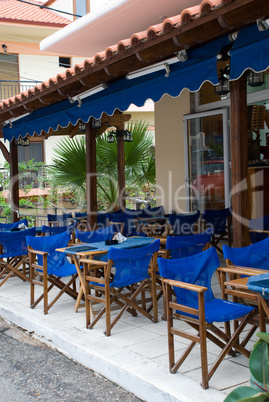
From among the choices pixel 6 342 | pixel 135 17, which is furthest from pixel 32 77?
pixel 6 342

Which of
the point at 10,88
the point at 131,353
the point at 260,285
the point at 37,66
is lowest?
the point at 131,353

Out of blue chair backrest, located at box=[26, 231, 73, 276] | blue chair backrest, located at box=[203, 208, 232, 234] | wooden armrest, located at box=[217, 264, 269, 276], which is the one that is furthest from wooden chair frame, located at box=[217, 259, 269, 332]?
blue chair backrest, located at box=[203, 208, 232, 234]

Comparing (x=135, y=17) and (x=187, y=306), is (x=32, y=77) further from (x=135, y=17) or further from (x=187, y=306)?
(x=187, y=306)

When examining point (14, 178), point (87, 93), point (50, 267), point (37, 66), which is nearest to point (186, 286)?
point (50, 267)

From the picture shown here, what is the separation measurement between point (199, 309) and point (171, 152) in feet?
22.3

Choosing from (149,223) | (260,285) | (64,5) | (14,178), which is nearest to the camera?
(260,285)

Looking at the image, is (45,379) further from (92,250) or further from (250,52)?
(250,52)

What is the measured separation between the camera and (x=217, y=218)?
24.1 feet

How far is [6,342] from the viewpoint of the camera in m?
4.55

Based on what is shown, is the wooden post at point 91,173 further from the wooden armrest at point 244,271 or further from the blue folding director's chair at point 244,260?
the wooden armrest at point 244,271

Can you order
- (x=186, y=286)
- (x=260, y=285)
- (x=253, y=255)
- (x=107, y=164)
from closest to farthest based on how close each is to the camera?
(x=260, y=285)
(x=186, y=286)
(x=253, y=255)
(x=107, y=164)

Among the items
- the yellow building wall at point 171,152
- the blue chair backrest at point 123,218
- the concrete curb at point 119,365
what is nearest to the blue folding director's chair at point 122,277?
the concrete curb at point 119,365

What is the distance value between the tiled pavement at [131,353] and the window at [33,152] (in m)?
16.1

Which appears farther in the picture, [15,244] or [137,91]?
[15,244]
